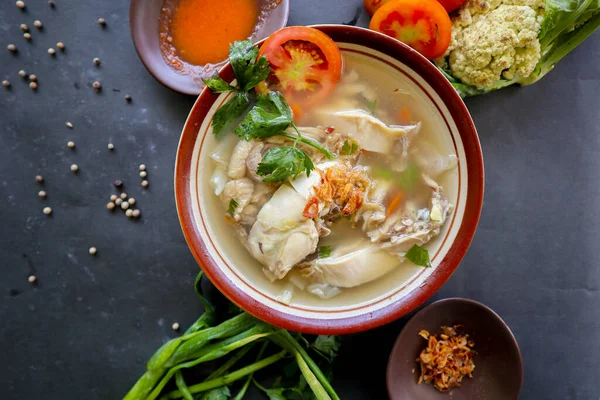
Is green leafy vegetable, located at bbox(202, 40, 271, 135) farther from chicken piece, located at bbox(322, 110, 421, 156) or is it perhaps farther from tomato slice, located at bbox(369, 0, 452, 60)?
tomato slice, located at bbox(369, 0, 452, 60)

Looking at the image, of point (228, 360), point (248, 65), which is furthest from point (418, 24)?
point (228, 360)

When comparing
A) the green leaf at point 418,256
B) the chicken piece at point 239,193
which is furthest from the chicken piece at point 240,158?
the green leaf at point 418,256

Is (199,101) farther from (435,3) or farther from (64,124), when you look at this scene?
(435,3)

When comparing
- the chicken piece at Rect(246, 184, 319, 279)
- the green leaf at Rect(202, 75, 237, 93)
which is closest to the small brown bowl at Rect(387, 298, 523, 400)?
the chicken piece at Rect(246, 184, 319, 279)

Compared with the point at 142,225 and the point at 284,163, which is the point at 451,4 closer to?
the point at 284,163

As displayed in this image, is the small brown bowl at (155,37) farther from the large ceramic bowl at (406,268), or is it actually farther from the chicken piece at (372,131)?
the chicken piece at (372,131)

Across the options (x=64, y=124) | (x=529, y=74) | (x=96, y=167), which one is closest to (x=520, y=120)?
(x=529, y=74)
